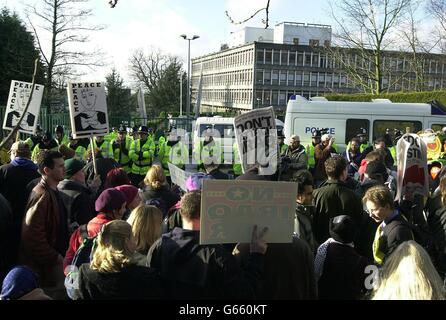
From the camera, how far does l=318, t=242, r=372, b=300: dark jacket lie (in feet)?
11.5

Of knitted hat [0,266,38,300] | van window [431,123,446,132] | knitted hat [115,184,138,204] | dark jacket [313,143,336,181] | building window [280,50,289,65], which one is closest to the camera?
knitted hat [0,266,38,300]

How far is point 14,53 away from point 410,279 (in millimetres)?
28025

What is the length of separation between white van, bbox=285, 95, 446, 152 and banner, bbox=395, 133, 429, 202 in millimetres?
8822

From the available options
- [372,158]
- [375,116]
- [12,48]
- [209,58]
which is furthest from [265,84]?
[372,158]

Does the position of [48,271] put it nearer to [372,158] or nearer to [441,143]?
[372,158]

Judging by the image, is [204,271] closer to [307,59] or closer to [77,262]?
[77,262]

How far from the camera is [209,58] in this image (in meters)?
92.8

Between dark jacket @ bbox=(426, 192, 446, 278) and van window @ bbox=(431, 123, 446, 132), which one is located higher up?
van window @ bbox=(431, 123, 446, 132)

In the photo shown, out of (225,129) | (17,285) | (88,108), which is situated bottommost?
(17,285)

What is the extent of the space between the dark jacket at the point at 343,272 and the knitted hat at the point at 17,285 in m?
2.05

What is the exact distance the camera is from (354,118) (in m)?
14.2

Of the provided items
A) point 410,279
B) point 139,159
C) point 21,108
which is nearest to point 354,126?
point 139,159

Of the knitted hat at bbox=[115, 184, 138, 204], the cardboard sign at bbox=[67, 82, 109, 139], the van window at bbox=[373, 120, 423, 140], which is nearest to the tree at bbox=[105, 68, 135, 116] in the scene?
the van window at bbox=[373, 120, 423, 140]

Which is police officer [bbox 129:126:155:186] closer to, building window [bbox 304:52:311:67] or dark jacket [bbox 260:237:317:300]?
dark jacket [bbox 260:237:317:300]
